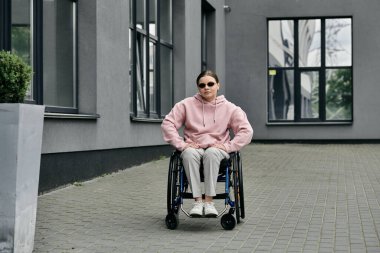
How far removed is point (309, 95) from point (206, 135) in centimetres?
1754

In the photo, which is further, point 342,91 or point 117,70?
point 342,91

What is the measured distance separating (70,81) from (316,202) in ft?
13.6

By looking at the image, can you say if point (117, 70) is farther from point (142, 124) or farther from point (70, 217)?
point (70, 217)

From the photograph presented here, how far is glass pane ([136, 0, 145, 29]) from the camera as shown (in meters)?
14.0

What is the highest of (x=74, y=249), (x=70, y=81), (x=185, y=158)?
(x=70, y=81)

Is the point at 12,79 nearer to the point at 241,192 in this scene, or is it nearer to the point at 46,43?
the point at 241,192

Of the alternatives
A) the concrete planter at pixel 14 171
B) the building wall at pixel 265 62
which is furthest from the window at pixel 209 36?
the concrete planter at pixel 14 171

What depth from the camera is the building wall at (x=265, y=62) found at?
77.4 feet

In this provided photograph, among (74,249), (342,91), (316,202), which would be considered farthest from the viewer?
(342,91)

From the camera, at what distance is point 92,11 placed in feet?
36.1

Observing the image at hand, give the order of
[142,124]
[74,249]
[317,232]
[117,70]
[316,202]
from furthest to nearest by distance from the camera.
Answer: [142,124]
[117,70]
[316,202]
[317,232]
[74,249]

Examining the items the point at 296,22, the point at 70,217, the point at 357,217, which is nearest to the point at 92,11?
the point at 70,217

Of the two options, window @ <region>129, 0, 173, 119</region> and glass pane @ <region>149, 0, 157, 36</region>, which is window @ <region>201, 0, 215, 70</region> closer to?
window @ <region>129, 0, 173, 119</region>

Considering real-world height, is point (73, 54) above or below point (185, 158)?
above
